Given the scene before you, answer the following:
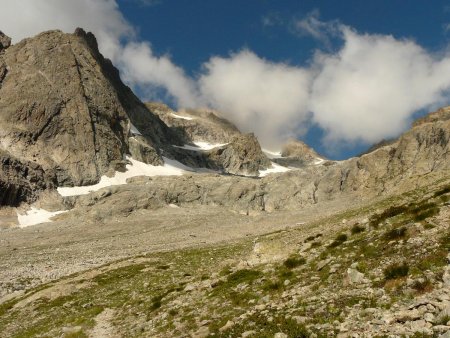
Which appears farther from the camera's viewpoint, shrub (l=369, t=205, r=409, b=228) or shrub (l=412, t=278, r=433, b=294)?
shrub (l=369, t=205, r=409, b=228)

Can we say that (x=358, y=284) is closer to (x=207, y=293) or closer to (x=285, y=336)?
(x=285, y=336)

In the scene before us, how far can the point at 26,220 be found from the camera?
644ft

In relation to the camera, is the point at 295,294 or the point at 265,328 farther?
the point at 295,294

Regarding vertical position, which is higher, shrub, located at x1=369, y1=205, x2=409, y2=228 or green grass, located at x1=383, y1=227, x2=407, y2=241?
shrub, located at x1=369, y1=205, x2=409, y2=228

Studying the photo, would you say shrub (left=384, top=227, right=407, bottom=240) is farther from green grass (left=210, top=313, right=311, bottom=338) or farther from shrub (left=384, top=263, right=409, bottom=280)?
green grass (left=210, top=313, right=311, bottom=338)

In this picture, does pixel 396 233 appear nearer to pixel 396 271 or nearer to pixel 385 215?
pixel 396 271

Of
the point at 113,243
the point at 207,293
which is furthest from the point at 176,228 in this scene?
the point at 207,293

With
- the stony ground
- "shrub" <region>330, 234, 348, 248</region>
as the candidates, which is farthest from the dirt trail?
"shrub" <region>330, 234, 348, 248</region>

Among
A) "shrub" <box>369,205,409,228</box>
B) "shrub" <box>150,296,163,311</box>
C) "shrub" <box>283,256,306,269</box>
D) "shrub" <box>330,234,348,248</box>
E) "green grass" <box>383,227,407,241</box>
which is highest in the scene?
"shrub" <box>369,205,409,228</box>

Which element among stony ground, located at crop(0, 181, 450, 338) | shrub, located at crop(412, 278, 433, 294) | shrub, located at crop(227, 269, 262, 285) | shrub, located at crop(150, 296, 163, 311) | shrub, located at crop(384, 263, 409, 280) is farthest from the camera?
shrub, located at crop(150, 296, 163, 311)

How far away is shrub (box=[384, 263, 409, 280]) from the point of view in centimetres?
1681

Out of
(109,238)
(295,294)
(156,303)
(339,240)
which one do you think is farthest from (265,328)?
(109,238)

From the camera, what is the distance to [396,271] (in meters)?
17.1

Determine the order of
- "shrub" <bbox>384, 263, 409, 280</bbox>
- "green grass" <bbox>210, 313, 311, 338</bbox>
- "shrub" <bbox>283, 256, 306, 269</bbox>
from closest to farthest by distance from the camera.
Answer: "green grass" <bbox>210, 313, 311, 338</bbox> → "shrub" <bbox>384, 263, 409, 280</bbox> → "shrub" <bbox>283, 256, 306, 269</bbox>
